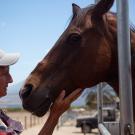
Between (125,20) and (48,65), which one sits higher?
(125,20)

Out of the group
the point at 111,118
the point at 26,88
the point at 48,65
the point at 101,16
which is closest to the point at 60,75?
the point at 48,65

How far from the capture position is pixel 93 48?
2.99 metres

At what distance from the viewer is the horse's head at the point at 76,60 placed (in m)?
2.96

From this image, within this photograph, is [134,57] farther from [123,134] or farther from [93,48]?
[123,134]

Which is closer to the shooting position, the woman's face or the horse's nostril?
the woman's face

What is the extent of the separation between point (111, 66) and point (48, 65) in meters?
0.49

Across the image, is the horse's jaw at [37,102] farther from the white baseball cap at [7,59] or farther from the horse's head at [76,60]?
the white baseball cap at [7,59]

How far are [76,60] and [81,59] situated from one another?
4 cm

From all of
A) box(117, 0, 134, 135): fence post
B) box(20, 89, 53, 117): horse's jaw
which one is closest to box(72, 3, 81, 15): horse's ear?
box(20, 89, 53, 117): horse's jaw

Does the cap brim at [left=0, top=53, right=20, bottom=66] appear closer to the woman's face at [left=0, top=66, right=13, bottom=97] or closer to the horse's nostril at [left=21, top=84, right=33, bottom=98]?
the woman's face at [left=0, top=66, right=13, bottom=97]

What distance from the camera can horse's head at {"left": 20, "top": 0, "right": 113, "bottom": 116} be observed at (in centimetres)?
296

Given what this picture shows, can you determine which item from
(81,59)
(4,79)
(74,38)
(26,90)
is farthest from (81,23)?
(4,79)

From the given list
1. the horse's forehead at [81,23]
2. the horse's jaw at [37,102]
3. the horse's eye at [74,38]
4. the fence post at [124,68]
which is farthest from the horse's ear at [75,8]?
→ the fence post at [124,68]

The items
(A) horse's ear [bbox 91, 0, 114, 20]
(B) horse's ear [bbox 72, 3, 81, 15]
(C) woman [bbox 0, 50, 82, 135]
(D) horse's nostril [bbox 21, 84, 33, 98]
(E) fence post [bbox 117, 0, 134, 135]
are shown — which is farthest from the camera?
(B) horse's ear [bbox 72, 3, 81, 15]
